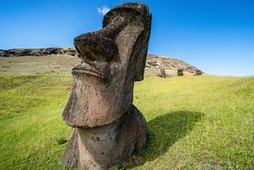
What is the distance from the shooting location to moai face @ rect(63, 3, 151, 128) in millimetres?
5793

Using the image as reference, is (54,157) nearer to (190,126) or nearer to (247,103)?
(190,126)

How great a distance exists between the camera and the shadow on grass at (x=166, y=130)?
6.69 m

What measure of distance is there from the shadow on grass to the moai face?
5.84ft

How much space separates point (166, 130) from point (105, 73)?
3.80 metres

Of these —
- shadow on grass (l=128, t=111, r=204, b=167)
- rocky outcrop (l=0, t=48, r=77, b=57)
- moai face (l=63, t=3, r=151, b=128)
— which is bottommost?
rocky outcrop (l=0, t=48, r=77, b=57)

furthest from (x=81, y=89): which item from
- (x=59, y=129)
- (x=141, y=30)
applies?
(x=59, y=129)

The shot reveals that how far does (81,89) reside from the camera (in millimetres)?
6051

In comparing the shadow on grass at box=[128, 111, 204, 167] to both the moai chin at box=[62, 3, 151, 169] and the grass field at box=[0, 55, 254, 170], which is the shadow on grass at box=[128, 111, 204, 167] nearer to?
the grass field at box=[0, 55, 254, 170]

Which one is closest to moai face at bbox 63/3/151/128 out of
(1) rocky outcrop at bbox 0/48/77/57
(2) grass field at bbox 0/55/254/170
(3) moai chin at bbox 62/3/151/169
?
(3) moai chin at bbox 62/3/151/169

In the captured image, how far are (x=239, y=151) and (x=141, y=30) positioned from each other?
4.54 metres

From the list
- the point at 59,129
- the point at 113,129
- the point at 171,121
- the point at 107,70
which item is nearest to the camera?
the point at 107,70

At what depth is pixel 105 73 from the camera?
580 centimetres

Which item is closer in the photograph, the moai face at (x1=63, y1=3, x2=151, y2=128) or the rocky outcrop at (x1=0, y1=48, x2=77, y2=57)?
the moai face at (x1=63, y1=3, x2=151, y2=128)

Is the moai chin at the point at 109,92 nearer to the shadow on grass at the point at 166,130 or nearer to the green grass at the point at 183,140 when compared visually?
the shadow on grass at the point at 166,130
